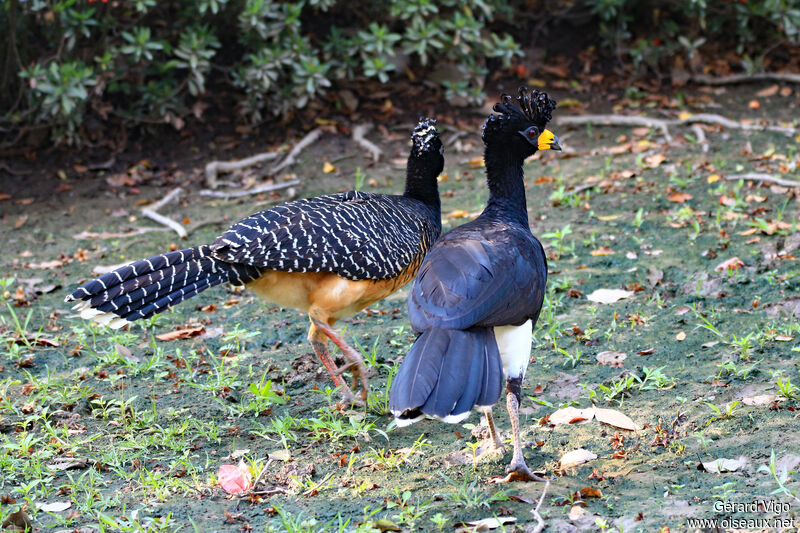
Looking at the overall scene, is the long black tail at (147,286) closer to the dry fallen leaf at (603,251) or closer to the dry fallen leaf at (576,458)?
the dry fallen leaf at (576,458)

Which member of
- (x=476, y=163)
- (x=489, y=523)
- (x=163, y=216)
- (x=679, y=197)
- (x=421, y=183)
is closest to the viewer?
(x=489, y=523)

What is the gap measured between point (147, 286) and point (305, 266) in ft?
2.47

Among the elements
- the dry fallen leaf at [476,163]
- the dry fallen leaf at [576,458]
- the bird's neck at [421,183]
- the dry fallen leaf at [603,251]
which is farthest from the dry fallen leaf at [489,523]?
the dry fallen leaf at [476,163]

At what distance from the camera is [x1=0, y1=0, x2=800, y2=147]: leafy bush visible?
7.61 metres

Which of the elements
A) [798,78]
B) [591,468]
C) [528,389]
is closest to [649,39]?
[798,78]

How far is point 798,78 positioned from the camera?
902 cm

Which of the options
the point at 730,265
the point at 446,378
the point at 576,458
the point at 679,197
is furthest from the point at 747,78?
the point at 446,378

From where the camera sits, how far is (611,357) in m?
4.46

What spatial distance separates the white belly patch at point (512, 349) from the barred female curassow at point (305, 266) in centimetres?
85

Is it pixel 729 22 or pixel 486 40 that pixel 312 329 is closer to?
pixel 486 40

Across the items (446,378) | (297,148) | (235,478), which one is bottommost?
(235,478)

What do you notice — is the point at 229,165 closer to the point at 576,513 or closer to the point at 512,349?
the point at 512,349

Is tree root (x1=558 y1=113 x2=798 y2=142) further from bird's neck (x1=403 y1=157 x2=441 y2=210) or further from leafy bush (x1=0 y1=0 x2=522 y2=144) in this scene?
bird's neck (x1=403 y1=157 x2=441 y2=210)

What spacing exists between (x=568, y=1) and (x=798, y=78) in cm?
263
